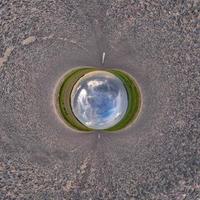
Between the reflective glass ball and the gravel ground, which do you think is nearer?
the reflective glass ball

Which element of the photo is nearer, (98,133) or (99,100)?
(99,100)

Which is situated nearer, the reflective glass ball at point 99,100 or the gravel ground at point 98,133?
the reflective glass ball at point 99,100

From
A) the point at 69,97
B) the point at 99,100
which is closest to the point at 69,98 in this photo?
the point at 69,97

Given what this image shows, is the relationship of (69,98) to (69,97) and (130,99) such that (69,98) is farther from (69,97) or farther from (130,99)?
(130,99)

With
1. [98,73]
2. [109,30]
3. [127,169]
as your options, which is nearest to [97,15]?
[109,30]
